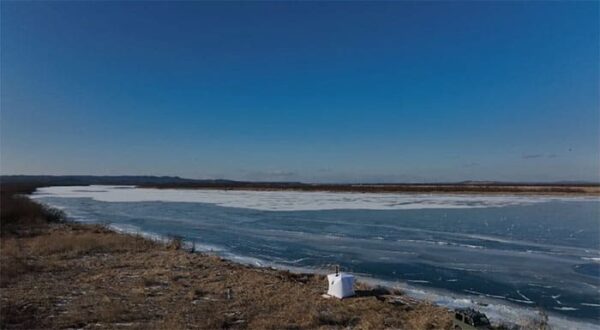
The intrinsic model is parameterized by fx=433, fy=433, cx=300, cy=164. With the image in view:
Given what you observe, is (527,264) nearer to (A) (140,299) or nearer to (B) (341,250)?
(B) (341,250)

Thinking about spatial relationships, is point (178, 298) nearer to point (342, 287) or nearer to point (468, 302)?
point (342, 287)

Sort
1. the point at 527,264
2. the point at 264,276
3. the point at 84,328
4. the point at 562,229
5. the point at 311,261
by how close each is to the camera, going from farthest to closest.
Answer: the point at 562,229 → the point at 311,261 → the point at 527,264 → the point at 264,276 → the point at 84,328

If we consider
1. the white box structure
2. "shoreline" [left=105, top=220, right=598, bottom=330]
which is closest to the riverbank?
the white box structure

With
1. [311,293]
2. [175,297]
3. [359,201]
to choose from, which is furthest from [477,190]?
[175,297]

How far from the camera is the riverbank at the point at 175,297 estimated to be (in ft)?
19.2

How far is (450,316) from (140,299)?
4758mm

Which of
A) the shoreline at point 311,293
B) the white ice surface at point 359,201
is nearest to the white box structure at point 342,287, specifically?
the shoreline at point 311,293

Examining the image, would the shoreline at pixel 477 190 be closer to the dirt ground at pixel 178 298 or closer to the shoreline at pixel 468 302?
the shoreline at pixel 468 302

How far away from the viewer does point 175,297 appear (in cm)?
717

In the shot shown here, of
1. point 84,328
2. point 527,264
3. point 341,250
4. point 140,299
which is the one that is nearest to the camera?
point 84,328

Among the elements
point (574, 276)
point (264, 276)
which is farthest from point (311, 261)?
point (574, 276)

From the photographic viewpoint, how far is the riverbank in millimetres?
5848

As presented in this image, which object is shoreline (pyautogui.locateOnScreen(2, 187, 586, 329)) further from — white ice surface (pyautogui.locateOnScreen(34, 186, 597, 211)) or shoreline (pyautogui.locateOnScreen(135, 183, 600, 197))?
shoreline (pyautogui.locateOnScreen(135, 183, 600, 197))

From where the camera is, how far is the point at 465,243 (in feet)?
41.6
